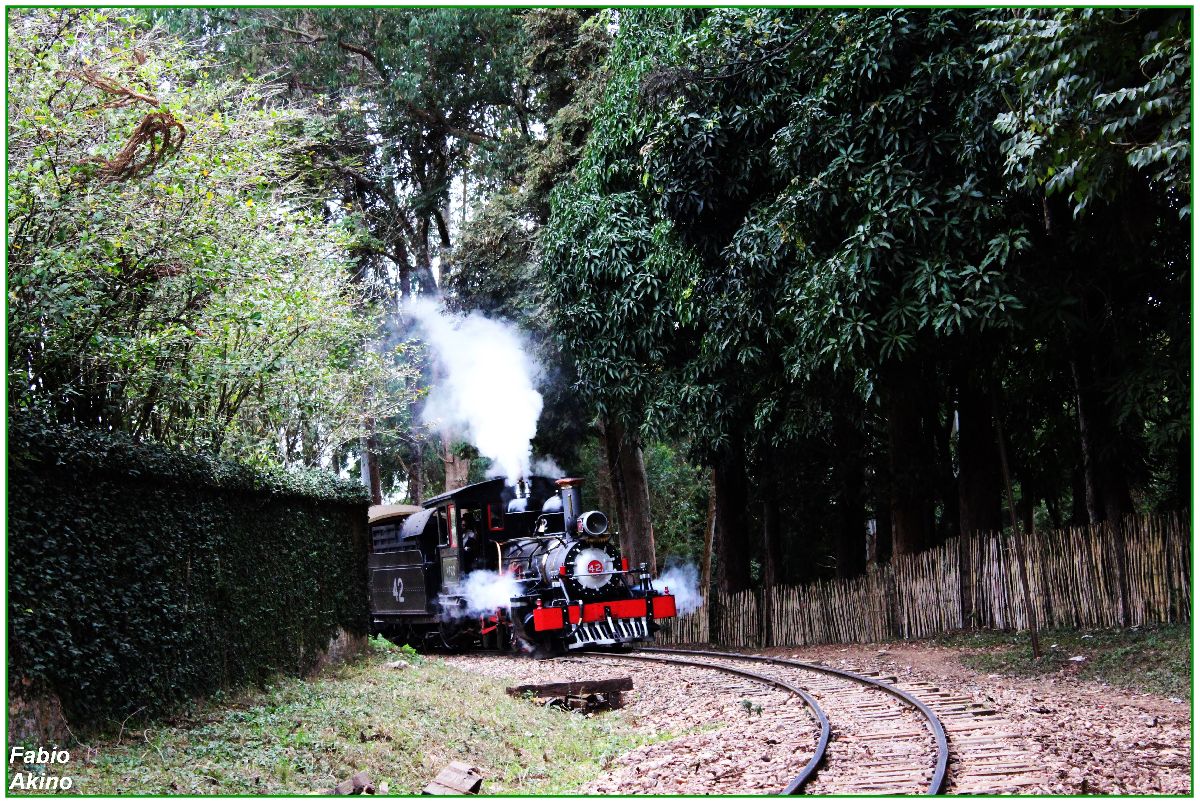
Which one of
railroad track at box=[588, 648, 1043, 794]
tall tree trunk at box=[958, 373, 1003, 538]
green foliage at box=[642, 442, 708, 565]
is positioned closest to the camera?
railroad track at box=[588, 648, 1043, 794]

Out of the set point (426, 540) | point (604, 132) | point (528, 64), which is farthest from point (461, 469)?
point (604, 132)

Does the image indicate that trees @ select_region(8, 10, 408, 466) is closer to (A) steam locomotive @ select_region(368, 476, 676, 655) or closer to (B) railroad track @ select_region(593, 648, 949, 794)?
(A) steam locomotive @ select_region(368, 476, 676, 655)

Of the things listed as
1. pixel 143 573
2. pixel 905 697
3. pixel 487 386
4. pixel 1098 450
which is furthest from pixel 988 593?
pixel 143 573

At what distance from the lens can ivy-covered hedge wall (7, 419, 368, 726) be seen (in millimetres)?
6746

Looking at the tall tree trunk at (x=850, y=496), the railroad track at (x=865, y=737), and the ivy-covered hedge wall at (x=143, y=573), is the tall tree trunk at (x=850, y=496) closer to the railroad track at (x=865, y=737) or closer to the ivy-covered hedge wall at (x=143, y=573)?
the railroad track at (x=865, y=737)

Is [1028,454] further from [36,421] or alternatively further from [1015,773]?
[36,421]

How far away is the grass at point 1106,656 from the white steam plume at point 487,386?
27.4 ft

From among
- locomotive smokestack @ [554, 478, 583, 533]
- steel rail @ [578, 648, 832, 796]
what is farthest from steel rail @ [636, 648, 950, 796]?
locomotive smokestack @ [554, 478, 583, 533]

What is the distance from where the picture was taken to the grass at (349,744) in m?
6.61

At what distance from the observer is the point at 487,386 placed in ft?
64.9

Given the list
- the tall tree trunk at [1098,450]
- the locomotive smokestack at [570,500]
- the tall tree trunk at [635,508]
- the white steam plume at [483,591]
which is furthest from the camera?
the tall tree trunk at [635,508]

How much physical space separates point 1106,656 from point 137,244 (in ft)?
34.4

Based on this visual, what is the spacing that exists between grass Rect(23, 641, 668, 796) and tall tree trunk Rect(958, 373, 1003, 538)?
702 cm

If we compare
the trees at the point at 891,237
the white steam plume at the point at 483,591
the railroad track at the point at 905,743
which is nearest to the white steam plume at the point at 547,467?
the trees at the point at 891,237
